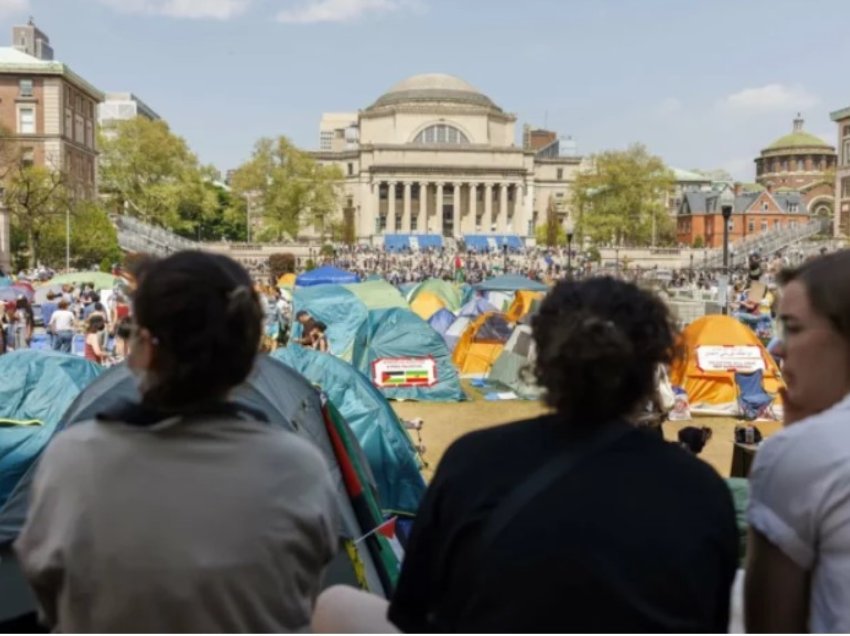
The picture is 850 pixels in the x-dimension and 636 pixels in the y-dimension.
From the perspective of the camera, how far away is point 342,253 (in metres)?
69.9

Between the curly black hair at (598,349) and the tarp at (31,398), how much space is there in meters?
6.25

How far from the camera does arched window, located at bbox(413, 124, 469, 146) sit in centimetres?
10388

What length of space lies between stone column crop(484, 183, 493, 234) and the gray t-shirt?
315 ft

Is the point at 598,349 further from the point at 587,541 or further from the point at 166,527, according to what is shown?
the point at 166,527

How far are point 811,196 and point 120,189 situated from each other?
71822 mm

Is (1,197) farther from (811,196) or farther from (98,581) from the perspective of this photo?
(811,196)

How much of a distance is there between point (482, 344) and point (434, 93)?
94.4 m

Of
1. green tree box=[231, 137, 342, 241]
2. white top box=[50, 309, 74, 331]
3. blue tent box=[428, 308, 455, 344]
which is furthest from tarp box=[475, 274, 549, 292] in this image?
green tree box=[231, 137, 342, 241]

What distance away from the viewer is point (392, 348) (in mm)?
15594

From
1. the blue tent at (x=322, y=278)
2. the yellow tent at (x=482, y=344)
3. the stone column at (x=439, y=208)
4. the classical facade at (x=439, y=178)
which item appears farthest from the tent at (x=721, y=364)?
the stone column at (x=439, y=208)

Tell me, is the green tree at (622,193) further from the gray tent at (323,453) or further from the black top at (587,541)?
the black top at (587,541)

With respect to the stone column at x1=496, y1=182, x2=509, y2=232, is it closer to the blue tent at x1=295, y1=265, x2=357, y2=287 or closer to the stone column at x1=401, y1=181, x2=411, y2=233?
the stone column at x1=401, y1=181, x2=411, y2=233

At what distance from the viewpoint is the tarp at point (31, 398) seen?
736cm

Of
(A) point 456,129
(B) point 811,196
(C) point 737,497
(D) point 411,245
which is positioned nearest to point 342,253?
(D) point 411,245
